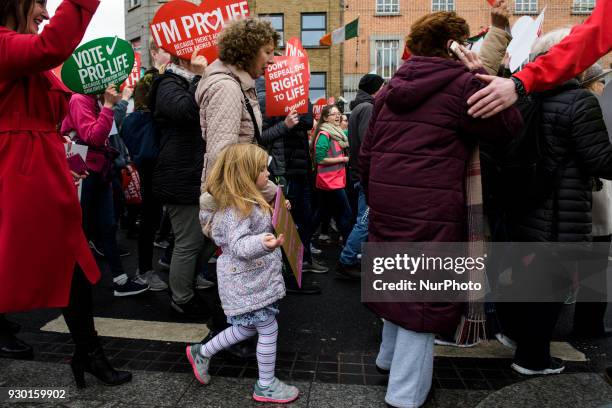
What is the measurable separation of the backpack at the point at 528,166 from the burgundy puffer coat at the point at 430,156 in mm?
509

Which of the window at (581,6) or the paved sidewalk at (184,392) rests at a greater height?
the window at (581,6)

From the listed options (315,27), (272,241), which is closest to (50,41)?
(272,241)

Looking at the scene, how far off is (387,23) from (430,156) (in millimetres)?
24225

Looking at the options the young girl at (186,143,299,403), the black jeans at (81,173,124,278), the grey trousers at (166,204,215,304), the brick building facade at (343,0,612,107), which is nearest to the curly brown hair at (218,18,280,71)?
the young girl at (186,143,299,403)

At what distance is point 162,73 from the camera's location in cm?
379

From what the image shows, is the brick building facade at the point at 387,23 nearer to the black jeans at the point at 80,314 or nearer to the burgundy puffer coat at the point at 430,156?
the burgundy puffer coat at the point at 430,156

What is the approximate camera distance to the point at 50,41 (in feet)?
6.85

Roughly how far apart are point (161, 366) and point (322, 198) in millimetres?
3342

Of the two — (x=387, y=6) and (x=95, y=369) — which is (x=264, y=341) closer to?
(x=95, y=369)

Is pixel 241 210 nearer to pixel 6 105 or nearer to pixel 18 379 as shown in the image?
pixel 6 105

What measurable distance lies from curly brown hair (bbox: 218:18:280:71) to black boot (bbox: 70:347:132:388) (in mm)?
1790

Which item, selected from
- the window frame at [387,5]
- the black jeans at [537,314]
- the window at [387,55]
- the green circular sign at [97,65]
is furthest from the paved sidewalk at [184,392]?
the window frame at [387,5]

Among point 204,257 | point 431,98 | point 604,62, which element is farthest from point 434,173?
point 604,62

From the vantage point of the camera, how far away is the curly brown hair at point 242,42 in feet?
10.5
